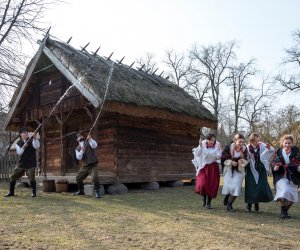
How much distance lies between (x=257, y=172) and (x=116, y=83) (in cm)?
576

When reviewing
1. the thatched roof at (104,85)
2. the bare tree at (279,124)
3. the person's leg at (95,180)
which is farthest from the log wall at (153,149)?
the bare tree at (279,124)

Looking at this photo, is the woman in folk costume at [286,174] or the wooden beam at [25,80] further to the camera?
the wooden beam at [25,80]

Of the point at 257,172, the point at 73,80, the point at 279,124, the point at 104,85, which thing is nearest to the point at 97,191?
the point at 104,85

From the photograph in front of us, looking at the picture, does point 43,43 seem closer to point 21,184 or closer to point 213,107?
point 21,184

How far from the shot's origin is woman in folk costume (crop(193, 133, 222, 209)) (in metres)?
8.30

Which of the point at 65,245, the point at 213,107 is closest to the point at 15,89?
the point at 65,245

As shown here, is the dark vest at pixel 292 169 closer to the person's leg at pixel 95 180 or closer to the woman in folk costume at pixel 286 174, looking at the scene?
the woman in folk costume at pixel 286 174

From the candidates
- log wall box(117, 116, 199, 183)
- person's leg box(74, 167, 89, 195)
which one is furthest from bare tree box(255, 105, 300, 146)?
person's leg box(74, 167, 89, 195)

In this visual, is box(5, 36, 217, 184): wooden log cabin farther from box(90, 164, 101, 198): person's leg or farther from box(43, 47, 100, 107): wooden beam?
box(90, 164, 101, 198): person's leg

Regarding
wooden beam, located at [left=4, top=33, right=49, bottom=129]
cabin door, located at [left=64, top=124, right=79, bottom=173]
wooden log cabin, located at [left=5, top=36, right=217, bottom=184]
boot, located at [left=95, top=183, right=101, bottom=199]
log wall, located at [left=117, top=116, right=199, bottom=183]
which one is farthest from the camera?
cabin door, located at [left=64, top=124, right=79, bottom=173]

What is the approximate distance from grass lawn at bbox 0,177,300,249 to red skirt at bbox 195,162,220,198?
0.37 metres

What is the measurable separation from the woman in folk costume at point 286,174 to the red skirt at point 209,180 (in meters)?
1.39

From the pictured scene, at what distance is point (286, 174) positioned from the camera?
724 cm

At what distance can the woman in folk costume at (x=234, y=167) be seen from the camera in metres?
7.90
